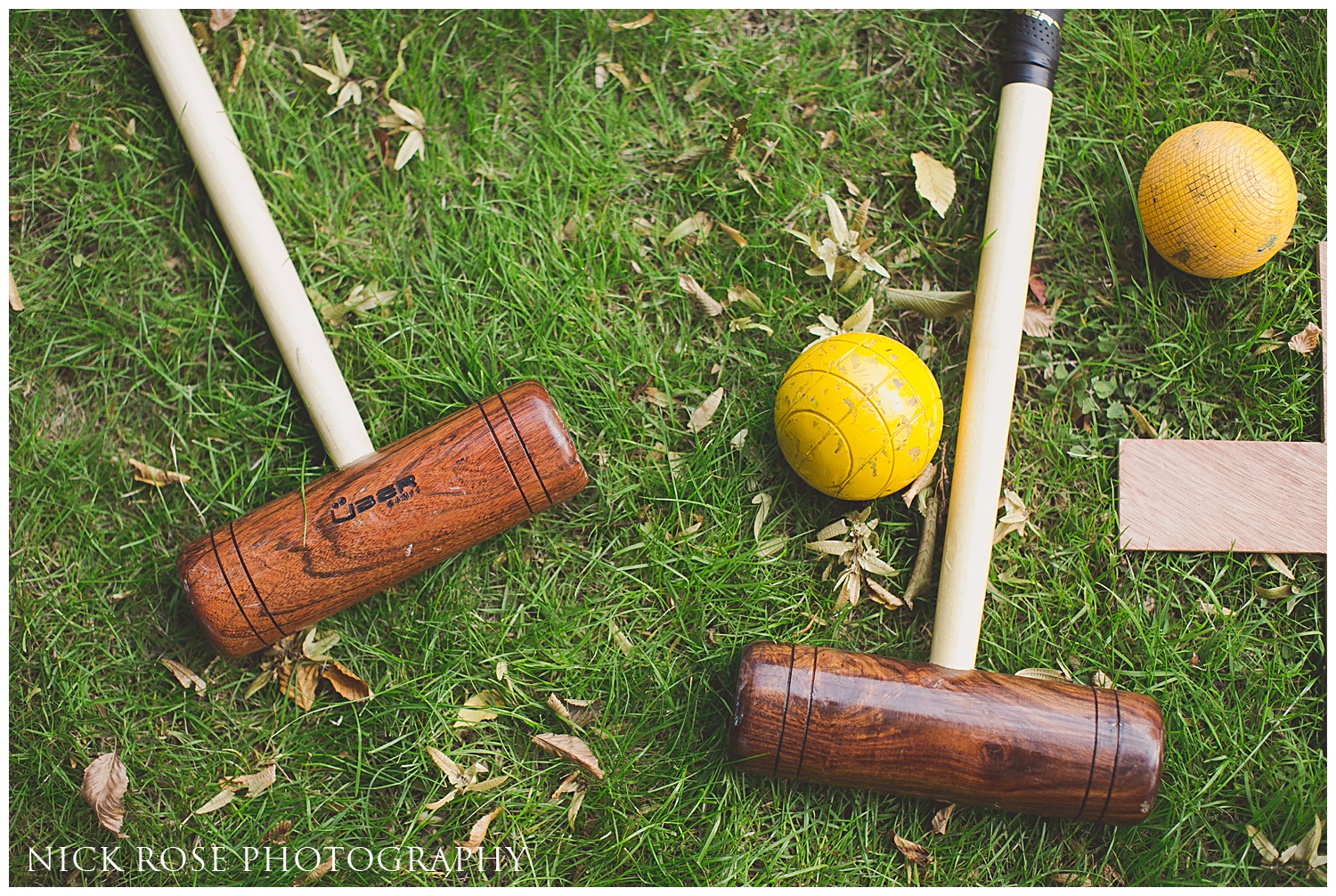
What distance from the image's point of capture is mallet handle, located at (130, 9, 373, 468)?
266 centimetres

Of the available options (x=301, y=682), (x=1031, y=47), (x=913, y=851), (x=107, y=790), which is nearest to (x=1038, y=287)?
(x=1031, y=47)

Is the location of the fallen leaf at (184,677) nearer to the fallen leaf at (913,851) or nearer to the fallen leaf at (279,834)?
the fallen leaf at (279,834)

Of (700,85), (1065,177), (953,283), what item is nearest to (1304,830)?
(953,283)

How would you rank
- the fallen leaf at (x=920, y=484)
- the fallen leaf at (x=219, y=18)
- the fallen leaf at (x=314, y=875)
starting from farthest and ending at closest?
the fallen leaf at (x=219, y=18), the fallen leaf at (x=920, y=484), the fallen leaf at (x=314, y=875)

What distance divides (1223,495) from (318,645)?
9.79ft

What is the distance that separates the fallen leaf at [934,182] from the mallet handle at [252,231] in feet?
6.58

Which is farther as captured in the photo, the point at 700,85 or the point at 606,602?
the point at 700,85

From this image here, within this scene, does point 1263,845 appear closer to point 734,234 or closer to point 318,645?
point 734,234

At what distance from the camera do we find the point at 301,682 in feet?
9.12

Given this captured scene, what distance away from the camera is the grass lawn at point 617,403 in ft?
8.98

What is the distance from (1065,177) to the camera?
302 cm

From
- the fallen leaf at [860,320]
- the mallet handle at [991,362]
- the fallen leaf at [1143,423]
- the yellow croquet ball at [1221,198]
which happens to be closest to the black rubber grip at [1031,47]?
the mallet handle at [991,362]

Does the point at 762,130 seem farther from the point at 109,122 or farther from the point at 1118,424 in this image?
the point at 109,122

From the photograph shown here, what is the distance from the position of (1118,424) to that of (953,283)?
2.39 feet
